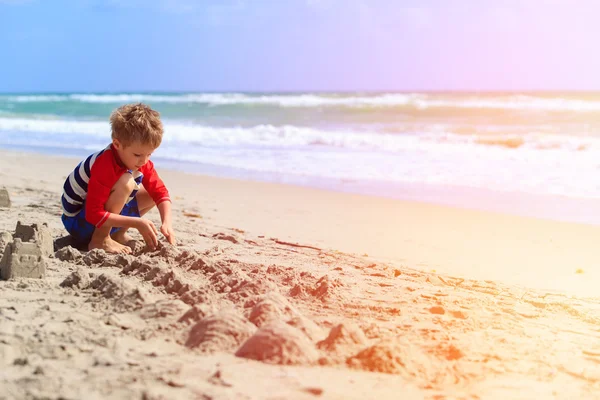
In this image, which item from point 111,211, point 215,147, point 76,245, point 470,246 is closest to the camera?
point 111,211

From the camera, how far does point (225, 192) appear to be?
7.43m

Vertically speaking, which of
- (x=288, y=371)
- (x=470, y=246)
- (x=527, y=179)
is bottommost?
(x=288, y=371)

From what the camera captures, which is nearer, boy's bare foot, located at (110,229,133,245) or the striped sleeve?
the striped sleeve

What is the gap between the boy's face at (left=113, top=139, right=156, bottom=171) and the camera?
12.1 feet

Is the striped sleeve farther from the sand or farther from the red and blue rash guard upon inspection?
Result: the sand

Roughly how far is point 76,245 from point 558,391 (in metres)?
3.19

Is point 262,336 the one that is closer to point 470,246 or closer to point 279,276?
point 279,276

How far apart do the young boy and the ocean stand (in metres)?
3.92

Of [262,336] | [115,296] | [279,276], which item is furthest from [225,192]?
[262,336]

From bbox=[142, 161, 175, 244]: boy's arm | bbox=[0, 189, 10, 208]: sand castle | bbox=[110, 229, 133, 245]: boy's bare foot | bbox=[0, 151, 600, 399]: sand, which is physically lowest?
bbox=[0, 151, 600, 399]: sand

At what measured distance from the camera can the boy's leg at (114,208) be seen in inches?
152

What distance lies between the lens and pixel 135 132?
3.65m

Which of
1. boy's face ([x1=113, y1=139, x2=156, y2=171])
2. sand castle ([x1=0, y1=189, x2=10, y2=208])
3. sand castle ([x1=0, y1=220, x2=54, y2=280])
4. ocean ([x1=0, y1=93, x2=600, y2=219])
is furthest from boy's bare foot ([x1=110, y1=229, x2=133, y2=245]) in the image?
ocean ([x1=0, y1=93, x2=600, y2=219])

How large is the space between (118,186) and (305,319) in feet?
5.69
